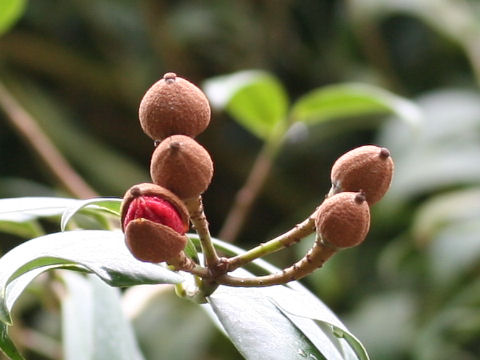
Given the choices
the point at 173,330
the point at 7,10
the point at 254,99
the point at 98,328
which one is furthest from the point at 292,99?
the point at 98,328

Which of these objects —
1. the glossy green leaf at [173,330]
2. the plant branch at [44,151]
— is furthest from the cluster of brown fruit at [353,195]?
the glossy green leaf at [173,330]

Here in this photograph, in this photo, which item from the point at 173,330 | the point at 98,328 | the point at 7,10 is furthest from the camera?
the point at 173,330

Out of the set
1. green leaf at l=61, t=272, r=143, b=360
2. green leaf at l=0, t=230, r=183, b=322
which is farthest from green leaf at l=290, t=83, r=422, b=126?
green leaf at l=0, t=230, r=183, b=322

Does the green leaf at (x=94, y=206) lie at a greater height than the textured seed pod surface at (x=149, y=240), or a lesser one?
lesser

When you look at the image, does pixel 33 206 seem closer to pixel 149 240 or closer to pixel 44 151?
pixel 149 240

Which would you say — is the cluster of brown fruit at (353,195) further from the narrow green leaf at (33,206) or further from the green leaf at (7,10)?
the green leaf at (7,10)

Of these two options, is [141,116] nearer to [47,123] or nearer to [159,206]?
[159,206]

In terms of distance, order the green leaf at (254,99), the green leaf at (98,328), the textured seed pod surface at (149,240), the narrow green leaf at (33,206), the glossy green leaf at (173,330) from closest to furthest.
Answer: the textured seed pod surface at (149,240) → the narrow green leaf at (33,206) → the green leaf at (98,328) → the green leaf at (254,99) → the glossy green leaf at (173,330)

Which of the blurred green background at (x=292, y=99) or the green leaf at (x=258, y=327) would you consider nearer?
the green leaf at (x=258, y=327)
